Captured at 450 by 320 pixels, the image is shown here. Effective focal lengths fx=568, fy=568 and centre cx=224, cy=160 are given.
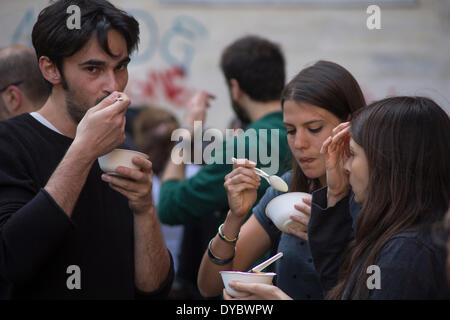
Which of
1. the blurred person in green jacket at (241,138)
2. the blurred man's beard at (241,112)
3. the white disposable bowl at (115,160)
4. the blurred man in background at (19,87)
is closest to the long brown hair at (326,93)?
the blurred person in green jacket at (241,138)

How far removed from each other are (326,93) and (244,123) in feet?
3.56

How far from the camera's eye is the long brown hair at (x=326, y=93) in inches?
85.7

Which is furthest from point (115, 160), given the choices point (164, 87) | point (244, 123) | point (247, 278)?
point (164, 87)

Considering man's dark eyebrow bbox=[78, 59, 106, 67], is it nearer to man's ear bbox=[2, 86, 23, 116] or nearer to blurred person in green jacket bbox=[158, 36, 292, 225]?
man's ear bbox=[2, 86, 23, 116]

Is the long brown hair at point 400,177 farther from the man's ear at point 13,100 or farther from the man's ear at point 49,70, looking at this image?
the man's ear at point 13,100

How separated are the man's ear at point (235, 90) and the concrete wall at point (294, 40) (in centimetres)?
210

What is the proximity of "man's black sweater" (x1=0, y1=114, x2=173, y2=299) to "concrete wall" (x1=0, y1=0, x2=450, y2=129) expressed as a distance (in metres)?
3.22

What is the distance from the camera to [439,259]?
144 centimetres

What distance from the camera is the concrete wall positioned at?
5070 millimetres

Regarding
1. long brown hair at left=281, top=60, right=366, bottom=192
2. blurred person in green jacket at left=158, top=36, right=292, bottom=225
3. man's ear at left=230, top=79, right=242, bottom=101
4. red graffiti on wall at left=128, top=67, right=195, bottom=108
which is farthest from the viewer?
red graffiti on wall at left=128, top=67, right=195, bottom=108

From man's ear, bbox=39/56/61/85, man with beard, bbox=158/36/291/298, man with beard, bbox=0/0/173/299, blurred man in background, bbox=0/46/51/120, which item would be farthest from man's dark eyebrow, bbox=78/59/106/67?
man with beard, bbox=158/36/291/298

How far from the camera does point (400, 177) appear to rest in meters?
1.56

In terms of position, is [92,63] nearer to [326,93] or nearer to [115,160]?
[115,160]
